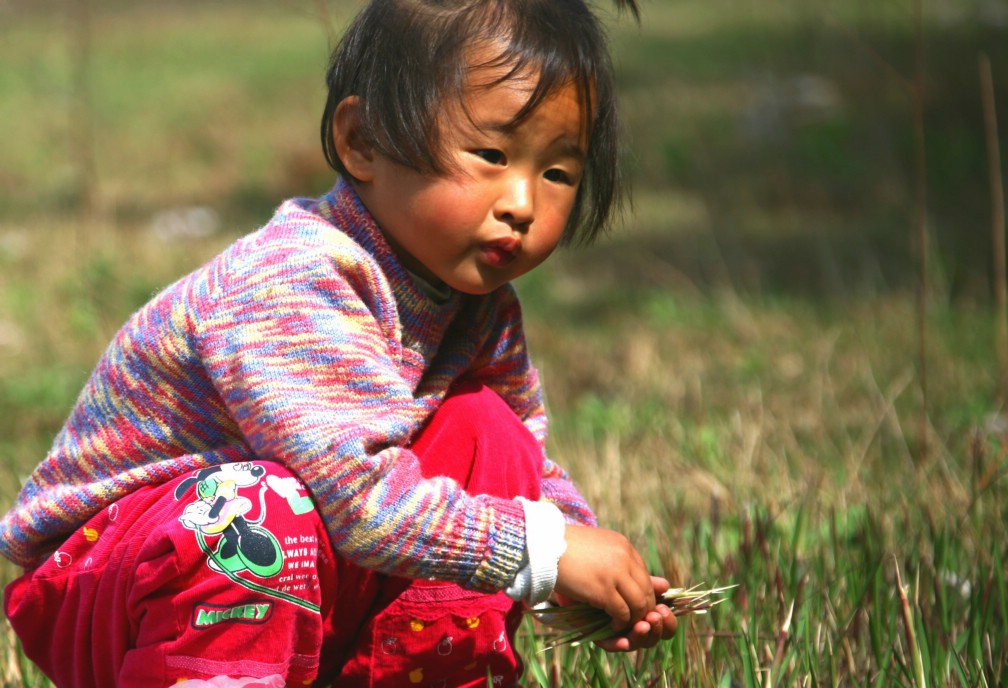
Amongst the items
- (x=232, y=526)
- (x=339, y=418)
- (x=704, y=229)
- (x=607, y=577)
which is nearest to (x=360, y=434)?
(x=339, y=418)

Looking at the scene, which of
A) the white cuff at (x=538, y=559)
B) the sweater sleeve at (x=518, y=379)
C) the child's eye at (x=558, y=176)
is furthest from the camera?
the sweater sleeve at (x=518, y=379)

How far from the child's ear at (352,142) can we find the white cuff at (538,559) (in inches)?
23.4

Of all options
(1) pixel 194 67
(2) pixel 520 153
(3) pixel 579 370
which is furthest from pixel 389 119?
(1) pixel 194 67

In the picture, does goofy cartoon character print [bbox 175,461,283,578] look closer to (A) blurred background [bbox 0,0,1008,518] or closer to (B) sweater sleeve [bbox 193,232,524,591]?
(B) sweater sleeve [bbox 193,232,524,591]

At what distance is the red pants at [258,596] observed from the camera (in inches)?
67.2

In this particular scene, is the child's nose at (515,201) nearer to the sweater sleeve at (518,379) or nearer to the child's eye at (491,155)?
the child's eye at (491,155)

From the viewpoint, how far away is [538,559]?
72.4 inches

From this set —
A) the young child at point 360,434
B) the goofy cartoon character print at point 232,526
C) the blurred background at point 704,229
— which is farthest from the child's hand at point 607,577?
the blurred background at point 704,229

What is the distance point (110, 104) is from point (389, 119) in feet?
32.3

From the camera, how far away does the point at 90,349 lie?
488cm

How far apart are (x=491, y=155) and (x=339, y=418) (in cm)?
46

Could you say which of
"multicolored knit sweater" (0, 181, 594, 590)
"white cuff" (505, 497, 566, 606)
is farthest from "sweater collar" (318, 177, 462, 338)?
"white cuff" (505, 497, 566, 606)

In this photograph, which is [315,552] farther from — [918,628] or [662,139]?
[662,139]

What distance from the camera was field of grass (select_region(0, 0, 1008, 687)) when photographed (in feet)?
7.55
